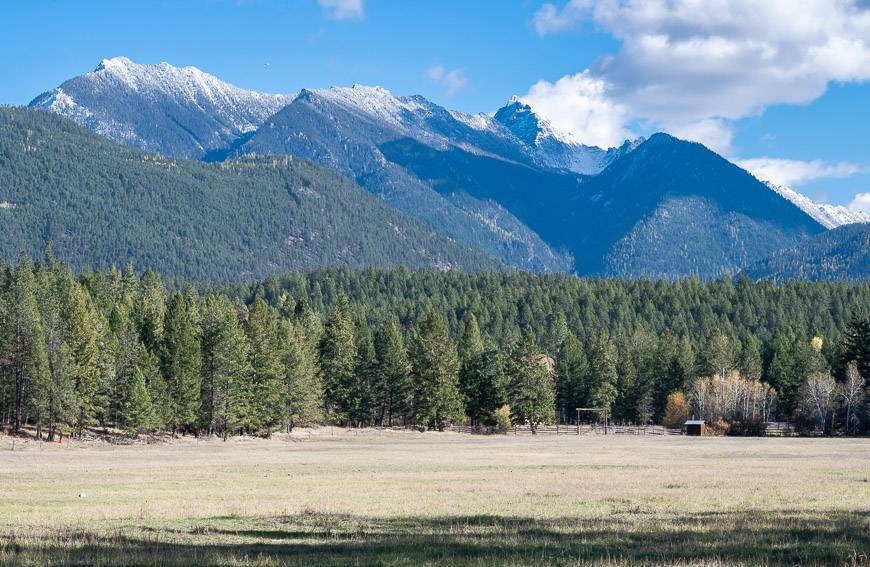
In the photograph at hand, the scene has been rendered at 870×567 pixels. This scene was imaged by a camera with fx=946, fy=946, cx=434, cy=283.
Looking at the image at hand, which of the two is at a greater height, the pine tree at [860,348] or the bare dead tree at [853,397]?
the pine tree at [860,348]

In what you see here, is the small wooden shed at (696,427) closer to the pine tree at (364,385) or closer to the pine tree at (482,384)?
the pine tree at (482,384)

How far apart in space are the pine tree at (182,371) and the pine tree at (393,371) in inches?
1336

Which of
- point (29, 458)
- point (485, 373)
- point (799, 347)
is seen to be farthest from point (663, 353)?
point (29, 458)

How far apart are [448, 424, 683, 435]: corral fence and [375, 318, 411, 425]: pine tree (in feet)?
26.4

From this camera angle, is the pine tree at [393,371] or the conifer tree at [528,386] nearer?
the conifer tree at [528,386]

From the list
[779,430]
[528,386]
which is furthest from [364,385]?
[779,430]

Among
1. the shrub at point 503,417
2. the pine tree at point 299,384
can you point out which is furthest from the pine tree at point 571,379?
the pine tree at point 299,384

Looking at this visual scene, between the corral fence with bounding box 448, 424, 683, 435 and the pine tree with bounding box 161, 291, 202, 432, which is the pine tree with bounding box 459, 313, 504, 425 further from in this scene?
the pine tree with bounding box 161, 291, 202, 432

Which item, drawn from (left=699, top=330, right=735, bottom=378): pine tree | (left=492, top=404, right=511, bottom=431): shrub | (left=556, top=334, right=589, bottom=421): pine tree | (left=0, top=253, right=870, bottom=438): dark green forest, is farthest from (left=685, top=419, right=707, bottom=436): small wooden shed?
(left=699, top=330, right=735, bottom=378): pine tree

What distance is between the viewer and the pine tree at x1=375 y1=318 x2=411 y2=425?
5133 inches

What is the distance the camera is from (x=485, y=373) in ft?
435

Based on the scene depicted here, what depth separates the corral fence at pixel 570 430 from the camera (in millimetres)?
130000

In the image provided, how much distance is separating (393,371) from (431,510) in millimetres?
95454

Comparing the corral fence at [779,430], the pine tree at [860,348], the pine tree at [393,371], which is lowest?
the corral fence at [779,430]
